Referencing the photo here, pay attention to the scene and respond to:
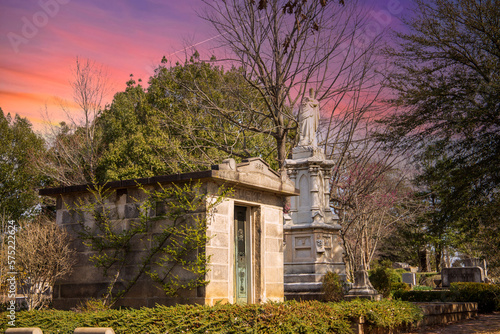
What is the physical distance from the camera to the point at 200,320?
6.96 metres

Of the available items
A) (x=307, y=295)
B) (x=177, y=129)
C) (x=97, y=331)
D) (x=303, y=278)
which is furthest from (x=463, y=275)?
(x=97, y=331)

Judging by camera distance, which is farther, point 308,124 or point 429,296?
point 429,296

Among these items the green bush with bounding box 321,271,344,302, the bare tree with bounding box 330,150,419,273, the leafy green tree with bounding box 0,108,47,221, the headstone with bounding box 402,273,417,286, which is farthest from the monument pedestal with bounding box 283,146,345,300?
the leafy green tree with bounding box 0,108,47,221

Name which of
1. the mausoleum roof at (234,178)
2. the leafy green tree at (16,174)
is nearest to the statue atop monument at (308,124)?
the mausoleum roof at (234,178)

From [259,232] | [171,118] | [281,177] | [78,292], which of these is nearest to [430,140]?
[281,177]

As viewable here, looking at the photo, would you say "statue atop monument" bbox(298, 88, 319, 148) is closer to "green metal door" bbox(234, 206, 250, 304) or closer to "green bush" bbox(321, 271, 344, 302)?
"green bush" bbox(321, 271, 344, 302)

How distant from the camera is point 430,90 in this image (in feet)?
44.8

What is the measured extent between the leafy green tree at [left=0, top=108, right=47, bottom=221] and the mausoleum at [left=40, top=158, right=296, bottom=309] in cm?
2025

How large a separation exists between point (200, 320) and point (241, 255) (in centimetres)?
277

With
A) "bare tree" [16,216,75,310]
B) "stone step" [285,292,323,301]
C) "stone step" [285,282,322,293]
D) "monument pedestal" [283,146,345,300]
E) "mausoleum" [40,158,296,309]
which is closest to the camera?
"bare tree" [16,216,75,310]

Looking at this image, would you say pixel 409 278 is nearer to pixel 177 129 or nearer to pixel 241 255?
pixel 177 129

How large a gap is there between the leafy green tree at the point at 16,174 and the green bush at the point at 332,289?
20.2 metres

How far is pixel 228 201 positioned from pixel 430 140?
763 centimetres

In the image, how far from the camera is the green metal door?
948 centimetres
